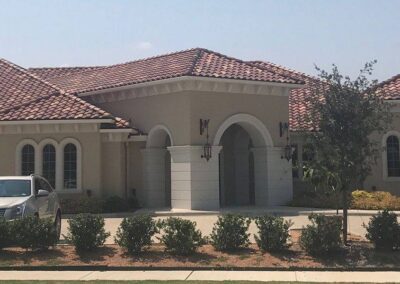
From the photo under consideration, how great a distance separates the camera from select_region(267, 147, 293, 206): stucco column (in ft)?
71.6

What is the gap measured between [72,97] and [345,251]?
1448cm

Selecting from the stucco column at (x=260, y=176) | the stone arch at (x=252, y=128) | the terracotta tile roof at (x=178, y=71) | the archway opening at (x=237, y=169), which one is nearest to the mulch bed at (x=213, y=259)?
the stone arch at (x=252, y=128)

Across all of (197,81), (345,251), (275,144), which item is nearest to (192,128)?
(197,81)

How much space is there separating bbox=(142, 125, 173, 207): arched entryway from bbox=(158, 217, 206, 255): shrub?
1075 cm

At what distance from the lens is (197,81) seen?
20.0m

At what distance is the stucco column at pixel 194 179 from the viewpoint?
65.7ft

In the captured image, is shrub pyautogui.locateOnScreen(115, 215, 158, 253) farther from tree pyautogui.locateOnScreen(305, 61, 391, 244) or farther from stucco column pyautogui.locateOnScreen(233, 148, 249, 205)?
stucco column pyautogui.locateOnScreen(233, 148, 249, 205)

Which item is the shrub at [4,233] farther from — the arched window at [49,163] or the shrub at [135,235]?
the arched window at [49,163]

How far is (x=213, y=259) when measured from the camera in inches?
427

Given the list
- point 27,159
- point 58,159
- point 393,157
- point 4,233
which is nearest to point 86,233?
point 4,233

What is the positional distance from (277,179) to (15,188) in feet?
37.8

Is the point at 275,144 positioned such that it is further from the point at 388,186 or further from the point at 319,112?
the point at 319,112

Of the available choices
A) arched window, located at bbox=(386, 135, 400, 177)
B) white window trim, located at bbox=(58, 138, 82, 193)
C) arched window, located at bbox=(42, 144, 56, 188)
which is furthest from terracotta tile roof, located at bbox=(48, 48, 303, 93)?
arched window, located at bbox=(386, 135, 400, 177)

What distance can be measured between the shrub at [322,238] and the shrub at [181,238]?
214cm
